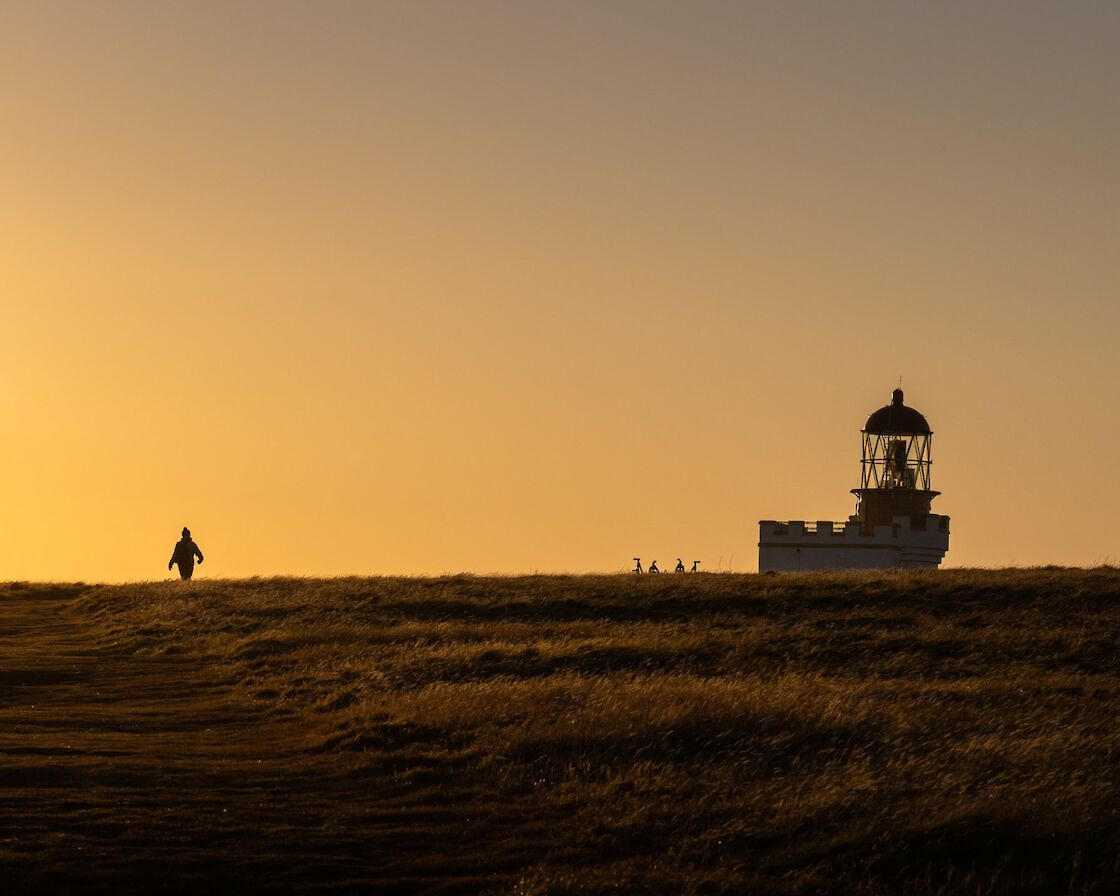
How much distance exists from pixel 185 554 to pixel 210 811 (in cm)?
3658

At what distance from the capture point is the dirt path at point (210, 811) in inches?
525

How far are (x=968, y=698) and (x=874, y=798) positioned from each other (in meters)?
8.90

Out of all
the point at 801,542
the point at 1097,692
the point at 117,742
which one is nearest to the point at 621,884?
the point at 117,742

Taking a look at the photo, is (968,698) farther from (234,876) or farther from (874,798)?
(234,876)

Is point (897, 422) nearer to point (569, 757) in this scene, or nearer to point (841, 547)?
point (841, 547)

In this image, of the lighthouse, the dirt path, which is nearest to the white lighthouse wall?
the lighthouse

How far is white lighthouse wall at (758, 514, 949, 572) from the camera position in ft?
227

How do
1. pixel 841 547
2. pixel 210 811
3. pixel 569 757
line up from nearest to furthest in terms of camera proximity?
pixel 210 811, pixel 569 757, pixel 841 547

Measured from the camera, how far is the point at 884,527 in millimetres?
70000

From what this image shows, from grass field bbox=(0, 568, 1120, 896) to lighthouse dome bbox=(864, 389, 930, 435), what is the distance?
38.8 meters

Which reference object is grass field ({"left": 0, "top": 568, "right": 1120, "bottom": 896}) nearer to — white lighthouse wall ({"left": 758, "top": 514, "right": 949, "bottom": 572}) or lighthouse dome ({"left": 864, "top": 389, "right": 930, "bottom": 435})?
white lighthouse wall ({"left": 758, "top": 514, "right": 949, "bottom": 572})

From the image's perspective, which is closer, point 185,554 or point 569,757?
point 569,757

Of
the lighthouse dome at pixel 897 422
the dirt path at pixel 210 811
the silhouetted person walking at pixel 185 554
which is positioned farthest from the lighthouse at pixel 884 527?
the dirt path at pixel 210 811

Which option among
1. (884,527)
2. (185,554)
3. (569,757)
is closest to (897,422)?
(884,527)
